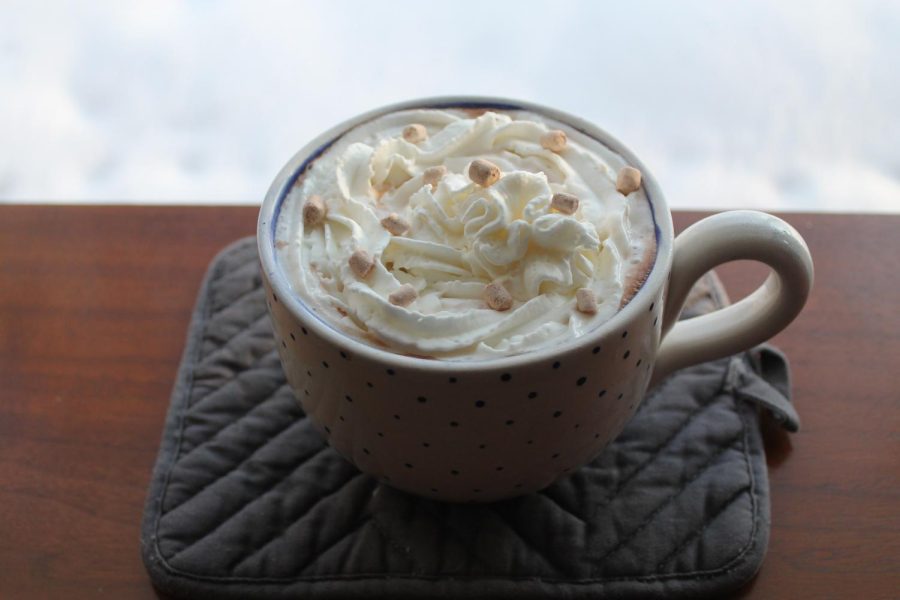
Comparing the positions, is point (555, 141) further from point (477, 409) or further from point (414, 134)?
point (477, 409)

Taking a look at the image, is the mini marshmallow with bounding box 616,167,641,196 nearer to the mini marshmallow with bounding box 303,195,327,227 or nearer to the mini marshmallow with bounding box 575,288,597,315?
the mini marshmallow with bounding box 575,288,597,315

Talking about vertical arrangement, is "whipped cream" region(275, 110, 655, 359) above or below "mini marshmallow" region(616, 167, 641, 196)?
below

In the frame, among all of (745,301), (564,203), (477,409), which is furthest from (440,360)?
(745,301)

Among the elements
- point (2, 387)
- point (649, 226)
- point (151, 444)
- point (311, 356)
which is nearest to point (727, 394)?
point (649, 226)

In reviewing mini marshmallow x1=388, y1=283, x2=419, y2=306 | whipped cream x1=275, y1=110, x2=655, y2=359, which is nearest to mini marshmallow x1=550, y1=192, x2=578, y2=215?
whipped cream x1=275, y1=110, x2=655, y2=359

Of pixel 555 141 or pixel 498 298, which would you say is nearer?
pixel 498 298

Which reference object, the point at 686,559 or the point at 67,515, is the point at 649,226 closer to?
the point at 686,559
